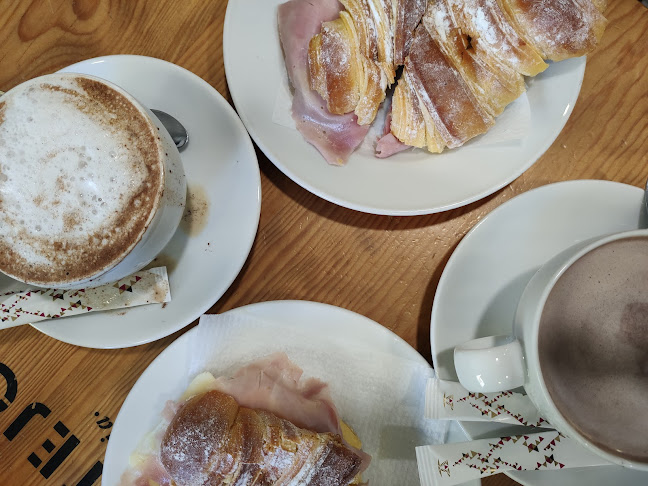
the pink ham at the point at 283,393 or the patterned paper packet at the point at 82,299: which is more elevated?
the patterned paper packet at the point at 82,299

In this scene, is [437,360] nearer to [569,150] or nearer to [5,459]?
[569,150]

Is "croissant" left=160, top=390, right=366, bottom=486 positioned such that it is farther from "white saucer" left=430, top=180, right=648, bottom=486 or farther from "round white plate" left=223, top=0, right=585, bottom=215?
"round white plate" left=223, top=0, right=585, bottom=215

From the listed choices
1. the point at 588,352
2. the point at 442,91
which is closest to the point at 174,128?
the point at 442,91

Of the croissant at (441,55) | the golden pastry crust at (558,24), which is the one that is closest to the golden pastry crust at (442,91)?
the croissant at (441,55)

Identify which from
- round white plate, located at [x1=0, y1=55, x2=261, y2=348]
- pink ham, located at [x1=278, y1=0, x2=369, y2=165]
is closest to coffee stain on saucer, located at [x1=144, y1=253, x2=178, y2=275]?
round white plate, located at [x1=0, y1=55, x2=261, y2=348]

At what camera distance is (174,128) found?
86cm

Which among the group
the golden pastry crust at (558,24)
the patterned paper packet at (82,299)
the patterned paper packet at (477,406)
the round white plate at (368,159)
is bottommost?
the patterned paper packet at (477,406)

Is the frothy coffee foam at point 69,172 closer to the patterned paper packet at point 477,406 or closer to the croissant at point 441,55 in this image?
the croissant at point 441,55

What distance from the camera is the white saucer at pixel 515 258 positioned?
817 mm

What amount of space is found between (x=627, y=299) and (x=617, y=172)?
A: 1.24ft

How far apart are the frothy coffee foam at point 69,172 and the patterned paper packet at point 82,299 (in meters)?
0.16

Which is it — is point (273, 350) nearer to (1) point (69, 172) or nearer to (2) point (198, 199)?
(2) point (198, 199)

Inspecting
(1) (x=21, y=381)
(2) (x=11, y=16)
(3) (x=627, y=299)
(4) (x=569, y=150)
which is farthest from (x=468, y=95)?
(1) (x=21, y=381)

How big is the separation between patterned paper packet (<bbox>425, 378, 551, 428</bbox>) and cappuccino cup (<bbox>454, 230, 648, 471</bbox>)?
3.1 inches
